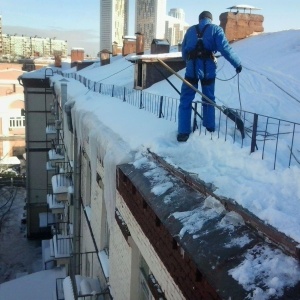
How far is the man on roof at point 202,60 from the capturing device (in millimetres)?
4516

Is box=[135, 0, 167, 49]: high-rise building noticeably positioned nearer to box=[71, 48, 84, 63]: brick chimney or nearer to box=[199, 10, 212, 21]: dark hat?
box=[71, 48, 84, 63]: brick chimney

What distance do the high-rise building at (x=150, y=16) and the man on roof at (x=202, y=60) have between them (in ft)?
290

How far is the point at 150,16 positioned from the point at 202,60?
93.8 m

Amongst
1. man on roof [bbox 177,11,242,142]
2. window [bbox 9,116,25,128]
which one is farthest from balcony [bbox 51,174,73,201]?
window [bbox 9,116,25,128]

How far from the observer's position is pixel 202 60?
186 inches

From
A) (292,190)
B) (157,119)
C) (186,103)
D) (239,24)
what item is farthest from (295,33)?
(292,190)

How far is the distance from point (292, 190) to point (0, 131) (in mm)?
36437

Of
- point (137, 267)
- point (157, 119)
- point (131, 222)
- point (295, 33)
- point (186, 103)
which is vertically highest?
point (295, 33)

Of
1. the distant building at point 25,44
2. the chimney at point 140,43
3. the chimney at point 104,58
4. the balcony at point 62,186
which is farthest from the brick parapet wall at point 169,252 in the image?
the distant building at point 25,44

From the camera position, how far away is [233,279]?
188 cm

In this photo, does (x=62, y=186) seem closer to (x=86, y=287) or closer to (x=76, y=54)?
(x=86, y=287)

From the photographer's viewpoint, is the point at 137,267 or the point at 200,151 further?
the point at 137,267

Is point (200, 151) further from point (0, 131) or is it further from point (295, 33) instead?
point (0, 131)

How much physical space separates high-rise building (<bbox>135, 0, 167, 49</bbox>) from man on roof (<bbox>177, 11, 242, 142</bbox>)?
88.3 metres
